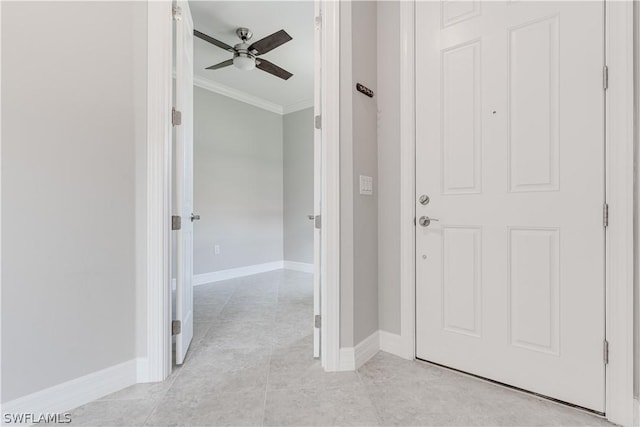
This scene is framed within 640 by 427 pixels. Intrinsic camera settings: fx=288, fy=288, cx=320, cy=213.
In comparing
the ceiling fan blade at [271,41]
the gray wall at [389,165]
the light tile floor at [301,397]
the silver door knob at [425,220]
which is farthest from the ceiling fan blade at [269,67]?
the light tile floor at [301,397]

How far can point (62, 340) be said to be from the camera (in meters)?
1.36

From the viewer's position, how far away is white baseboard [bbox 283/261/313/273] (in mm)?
4688

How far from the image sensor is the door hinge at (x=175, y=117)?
172 centimetres

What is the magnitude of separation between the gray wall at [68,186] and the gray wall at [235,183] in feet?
7.91

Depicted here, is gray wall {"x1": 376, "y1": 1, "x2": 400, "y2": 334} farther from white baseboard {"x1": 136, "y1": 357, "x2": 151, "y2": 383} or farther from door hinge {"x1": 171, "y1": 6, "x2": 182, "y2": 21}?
white baseboard {"x1": 136, "y1": 357, "x2": 151, "y2": 383}

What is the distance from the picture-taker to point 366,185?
1892 millimetres

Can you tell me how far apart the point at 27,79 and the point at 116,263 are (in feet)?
3.01

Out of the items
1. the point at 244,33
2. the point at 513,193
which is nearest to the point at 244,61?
the point at 244,33

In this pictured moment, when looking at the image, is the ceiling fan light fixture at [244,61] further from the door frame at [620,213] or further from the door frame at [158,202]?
the door frame at [620,213]

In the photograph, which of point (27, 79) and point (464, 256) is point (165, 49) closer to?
point (27, 79)

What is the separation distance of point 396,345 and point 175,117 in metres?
2.01

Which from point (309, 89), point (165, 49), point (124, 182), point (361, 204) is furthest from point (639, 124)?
point (309, 89)

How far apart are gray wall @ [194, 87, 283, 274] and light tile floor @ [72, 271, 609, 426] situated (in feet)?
7.16

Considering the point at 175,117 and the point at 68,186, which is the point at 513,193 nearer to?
the point at 175,117
